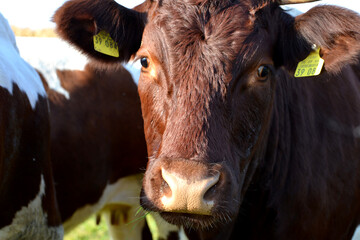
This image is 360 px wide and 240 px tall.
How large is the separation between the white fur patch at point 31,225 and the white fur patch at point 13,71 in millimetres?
Answer: 606

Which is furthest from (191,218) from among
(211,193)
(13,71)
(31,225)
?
(13,71)

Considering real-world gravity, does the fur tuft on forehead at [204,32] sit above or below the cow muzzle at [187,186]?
above

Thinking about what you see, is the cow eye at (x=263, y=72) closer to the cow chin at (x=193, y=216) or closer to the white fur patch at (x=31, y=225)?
the cow chin at (x=193, y=216)

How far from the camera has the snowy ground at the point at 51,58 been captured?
15.1 ft

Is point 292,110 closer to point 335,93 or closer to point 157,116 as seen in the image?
point 335,93

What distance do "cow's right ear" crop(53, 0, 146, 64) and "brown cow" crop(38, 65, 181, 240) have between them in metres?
0.99

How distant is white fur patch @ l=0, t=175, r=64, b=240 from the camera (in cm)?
304

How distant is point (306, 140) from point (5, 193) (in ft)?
6.42

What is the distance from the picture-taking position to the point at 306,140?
338 cm

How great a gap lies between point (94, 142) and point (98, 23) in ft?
5.38

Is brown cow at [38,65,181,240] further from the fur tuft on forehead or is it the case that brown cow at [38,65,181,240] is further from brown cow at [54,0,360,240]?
the fur tuft on forehead

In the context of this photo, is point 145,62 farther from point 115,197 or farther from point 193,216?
point 115,197

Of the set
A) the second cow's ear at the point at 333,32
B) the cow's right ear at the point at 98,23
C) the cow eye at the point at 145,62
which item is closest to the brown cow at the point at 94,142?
the cow's right ear at the point at 98,23

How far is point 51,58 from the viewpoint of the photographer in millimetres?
4723
